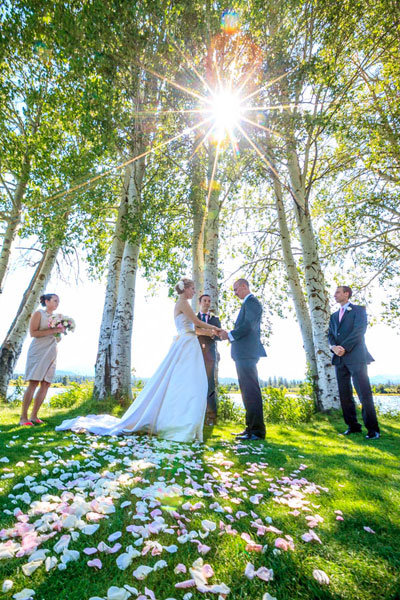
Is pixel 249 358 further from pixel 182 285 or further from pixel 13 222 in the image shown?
pixel 13 222

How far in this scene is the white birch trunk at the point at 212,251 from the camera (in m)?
9.08

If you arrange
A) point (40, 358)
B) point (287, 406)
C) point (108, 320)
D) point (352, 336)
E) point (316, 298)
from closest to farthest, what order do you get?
point (40, 358), point (352, 336), point (316, 298), point (287, 406), point (108, 320)

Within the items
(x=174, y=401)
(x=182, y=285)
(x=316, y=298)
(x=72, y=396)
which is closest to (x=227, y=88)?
(x=182, y=285)

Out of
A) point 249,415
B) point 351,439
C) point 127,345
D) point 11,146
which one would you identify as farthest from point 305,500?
point 11,146

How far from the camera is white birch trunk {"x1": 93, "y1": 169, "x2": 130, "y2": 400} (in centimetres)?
961

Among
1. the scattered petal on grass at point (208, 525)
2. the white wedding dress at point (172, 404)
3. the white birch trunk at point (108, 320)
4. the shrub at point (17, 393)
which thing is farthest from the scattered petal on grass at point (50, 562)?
the shrub at point (17, 393)

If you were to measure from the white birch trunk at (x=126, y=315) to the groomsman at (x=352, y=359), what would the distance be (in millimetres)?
5957

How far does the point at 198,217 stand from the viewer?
11.6 m

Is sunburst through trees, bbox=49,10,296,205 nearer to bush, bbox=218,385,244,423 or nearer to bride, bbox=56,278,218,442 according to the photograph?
bride, bbox=56,278,218,442

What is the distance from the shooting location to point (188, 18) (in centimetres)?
866

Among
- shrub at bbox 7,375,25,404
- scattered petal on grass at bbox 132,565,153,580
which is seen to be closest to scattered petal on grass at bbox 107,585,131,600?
scattered petal on grass at bbox 132,565,153,580

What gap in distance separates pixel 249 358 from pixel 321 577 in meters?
4.49

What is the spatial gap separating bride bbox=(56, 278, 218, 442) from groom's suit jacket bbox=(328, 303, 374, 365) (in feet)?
10.6

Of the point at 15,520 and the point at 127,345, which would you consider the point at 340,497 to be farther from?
the point at 127,345
